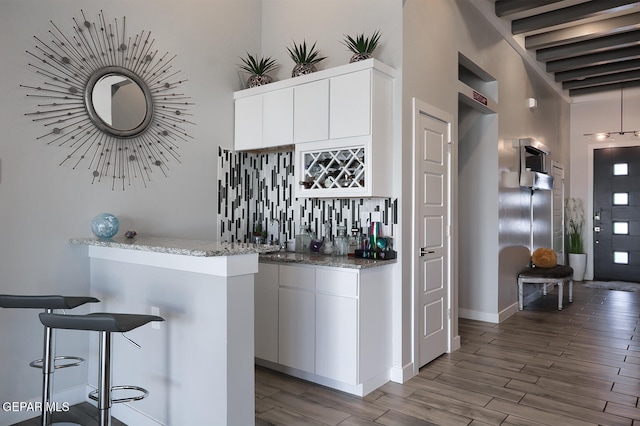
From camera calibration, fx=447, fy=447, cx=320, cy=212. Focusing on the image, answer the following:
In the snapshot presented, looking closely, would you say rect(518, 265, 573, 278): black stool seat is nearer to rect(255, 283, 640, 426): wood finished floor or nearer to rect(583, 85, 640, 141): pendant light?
rect(255, 283, 640, 426): wood finished floor

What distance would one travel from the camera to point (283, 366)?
3.46 metres

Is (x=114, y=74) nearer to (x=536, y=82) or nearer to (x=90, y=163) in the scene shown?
(x=90, y=163)

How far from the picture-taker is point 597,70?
6.72 m

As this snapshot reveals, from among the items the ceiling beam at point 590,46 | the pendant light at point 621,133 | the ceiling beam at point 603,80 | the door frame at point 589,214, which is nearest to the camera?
the ceiling beam at point 590,46

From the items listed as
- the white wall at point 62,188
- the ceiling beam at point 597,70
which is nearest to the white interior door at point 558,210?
the ceiling beam at point 597,70

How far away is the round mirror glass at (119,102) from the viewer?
10.2 ft

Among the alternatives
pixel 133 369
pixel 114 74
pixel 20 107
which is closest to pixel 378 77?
pixel 114 74

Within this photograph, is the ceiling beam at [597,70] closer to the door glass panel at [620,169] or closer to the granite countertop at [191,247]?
the door glass panel at [620,169]

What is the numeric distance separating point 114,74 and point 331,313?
2.29 m

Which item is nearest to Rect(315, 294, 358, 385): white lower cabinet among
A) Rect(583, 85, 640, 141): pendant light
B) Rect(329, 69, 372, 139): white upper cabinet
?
Rect(329, 69, 372, 139): white upper cabinet

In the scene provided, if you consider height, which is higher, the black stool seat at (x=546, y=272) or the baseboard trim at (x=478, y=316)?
the black stool seat at (x=546, y=272)

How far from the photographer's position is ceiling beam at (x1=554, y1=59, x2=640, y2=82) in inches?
252

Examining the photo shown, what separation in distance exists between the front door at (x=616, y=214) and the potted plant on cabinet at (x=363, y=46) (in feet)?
21.2

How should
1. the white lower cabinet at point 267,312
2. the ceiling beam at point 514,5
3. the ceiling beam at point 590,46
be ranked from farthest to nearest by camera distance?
the ceiling beam at point 590,46 → the ceiling beam at point 514,5 → the white lower cabinet at point 267,312
